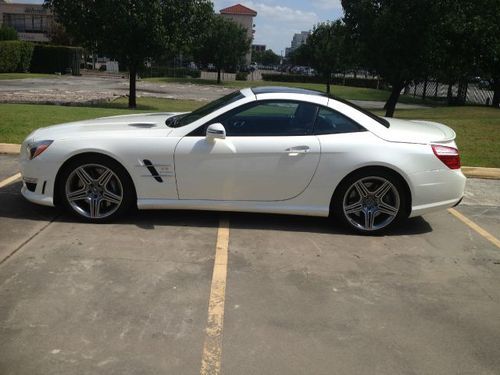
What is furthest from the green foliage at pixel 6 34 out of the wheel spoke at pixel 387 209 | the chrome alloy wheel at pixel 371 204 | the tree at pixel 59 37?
the wheel spoke at pixel 387 209

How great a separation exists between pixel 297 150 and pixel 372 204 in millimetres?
951

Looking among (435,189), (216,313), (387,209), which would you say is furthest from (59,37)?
(216,313)

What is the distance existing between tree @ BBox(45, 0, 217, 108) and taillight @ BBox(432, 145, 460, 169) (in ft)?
57.6

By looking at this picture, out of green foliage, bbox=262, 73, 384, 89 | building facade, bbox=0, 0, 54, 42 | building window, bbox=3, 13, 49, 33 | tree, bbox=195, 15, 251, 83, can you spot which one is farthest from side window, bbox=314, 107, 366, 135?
building window, bbox=3, 13, 49, 33

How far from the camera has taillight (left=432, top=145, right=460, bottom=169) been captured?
5293mm

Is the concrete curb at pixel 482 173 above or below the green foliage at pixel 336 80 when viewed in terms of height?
below

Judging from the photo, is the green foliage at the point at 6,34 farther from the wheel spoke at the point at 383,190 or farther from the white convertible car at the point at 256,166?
the wheel spoke at the point at 383,190

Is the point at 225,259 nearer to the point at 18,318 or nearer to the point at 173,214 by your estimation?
the point at 173,214

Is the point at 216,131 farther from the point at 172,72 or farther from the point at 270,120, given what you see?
the point at 172,72

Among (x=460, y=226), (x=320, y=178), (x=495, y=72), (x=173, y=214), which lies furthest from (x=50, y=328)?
(x=495, y=72)

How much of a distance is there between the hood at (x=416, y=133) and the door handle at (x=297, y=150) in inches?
31.1

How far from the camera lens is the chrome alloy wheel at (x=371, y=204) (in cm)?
529

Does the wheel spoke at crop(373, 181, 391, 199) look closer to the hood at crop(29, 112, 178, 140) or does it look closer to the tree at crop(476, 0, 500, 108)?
the hood at crop(29, 112, 178, 140)

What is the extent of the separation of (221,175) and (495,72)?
30.5 meters
